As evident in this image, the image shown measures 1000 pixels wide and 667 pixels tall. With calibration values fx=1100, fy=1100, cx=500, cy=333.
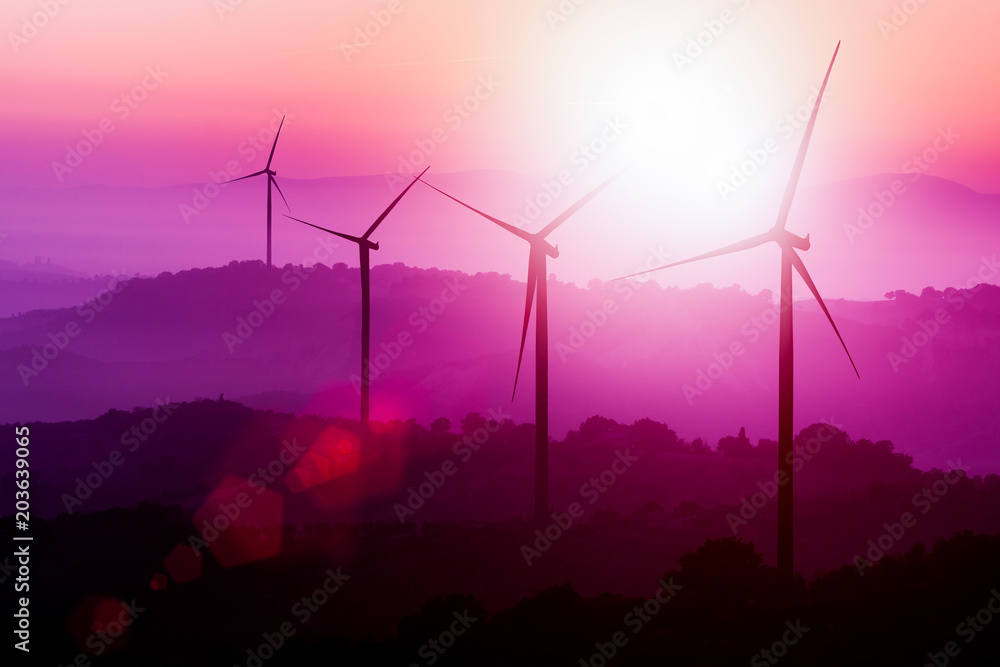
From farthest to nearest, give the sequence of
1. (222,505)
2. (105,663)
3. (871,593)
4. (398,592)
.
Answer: (222,505), (398,592), (105,663), (871,593)

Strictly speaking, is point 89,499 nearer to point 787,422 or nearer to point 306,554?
point 306,554

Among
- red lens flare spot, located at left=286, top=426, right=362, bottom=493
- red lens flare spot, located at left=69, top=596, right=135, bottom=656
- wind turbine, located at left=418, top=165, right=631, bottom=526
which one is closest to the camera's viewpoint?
red lens flare spot, located at left=69, top=596, right=135, bottom=656

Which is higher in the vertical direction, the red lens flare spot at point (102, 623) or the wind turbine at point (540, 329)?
the wind turbine at point (540, 329)

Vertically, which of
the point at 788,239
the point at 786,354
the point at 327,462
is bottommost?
the point at 327,462

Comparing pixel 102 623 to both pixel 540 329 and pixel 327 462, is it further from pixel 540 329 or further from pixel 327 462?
pixel 327 462

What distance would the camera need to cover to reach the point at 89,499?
268 ft

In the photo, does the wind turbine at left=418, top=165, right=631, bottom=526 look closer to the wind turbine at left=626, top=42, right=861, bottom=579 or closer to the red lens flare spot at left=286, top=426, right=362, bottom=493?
the wind turbine at left=626, top=42, right=861, bottom=579

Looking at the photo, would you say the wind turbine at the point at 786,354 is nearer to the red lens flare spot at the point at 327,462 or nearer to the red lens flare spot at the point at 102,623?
the red lens flare spot at the point at 102,623

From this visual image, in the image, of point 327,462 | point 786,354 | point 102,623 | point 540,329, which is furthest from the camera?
point 327,462

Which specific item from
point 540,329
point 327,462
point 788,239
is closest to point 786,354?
point 788,239

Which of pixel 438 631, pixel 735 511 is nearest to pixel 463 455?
pixel 735 511

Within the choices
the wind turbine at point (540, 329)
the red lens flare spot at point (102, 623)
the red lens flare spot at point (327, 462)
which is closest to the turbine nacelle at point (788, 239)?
the wind turbine at point (540, 329)

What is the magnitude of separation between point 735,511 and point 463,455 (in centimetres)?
2382

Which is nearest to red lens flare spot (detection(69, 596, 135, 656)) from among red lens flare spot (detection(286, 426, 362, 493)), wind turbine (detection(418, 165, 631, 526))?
wind turbine (detection(418, 165, 631, 526))
